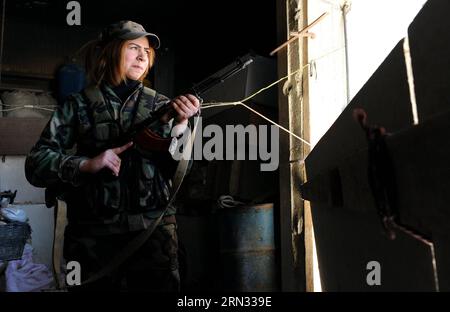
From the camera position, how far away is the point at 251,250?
3291mm

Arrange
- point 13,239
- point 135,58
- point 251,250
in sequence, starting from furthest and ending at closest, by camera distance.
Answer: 1. point 13,239
2. point 251,250
3. point 135,58

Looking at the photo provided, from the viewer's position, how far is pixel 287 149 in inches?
121

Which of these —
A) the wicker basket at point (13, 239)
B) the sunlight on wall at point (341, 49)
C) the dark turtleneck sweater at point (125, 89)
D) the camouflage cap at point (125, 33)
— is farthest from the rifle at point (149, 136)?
the wicker basket at point (13, 239)

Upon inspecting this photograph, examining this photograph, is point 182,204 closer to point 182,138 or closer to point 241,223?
point 241,223

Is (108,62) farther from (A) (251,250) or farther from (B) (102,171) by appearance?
(A) (251,250)

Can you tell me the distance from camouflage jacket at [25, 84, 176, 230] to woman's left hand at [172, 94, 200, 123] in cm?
12

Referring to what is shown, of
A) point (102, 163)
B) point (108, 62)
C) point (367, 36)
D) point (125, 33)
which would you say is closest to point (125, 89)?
point (108, 62)

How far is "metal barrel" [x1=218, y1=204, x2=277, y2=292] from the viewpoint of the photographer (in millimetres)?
3252

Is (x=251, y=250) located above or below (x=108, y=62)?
below

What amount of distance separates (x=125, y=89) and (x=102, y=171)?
0.48 metres

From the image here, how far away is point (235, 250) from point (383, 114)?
2.39 metres

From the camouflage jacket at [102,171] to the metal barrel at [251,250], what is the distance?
1323mm

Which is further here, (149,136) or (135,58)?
(135,58)
